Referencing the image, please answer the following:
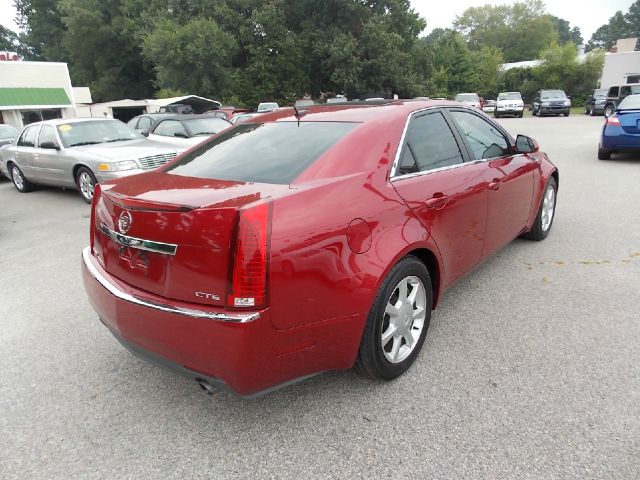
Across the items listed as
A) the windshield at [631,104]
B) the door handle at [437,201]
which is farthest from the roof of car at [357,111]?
the windshield at [631,104]

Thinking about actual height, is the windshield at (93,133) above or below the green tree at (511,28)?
below

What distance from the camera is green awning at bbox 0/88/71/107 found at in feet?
106

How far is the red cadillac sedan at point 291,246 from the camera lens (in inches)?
80.7

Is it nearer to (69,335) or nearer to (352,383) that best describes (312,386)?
(352,383)

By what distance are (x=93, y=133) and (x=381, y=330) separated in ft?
27.0

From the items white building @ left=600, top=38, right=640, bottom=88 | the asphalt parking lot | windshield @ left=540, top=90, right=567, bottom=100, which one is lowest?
the asphalt parking lot

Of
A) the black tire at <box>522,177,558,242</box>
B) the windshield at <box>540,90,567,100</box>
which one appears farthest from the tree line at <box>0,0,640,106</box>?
the black tire at <box>522,177,558,242</box>

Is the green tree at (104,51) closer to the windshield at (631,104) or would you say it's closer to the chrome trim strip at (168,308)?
the windshield at (631,104)

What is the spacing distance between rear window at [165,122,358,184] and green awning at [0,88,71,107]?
1432 inches

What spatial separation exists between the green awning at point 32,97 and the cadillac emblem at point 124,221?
37.0 meters

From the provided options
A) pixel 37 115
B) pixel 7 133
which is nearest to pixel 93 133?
pixel 7 133

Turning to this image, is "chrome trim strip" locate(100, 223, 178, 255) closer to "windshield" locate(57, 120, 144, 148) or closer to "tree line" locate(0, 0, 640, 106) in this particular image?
"windshield" locate(57, 120, 144, 148)

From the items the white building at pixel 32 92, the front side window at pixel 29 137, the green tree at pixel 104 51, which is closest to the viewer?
the front side window at pixel 29 137

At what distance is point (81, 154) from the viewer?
8172 mm
